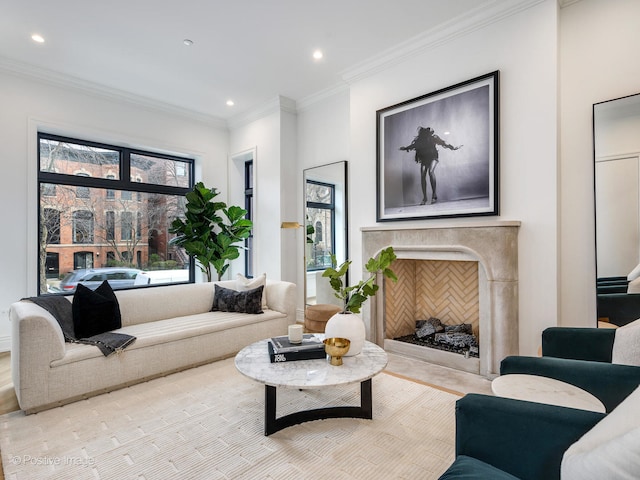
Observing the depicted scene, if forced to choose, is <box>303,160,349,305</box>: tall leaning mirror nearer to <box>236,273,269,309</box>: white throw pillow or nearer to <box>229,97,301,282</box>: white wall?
<box>229,97,301,282</box>: white wall

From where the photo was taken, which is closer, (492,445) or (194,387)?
(492,445)

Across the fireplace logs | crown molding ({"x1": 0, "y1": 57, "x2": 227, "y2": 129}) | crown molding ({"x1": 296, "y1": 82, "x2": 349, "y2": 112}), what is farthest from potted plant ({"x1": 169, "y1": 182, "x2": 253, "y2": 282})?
the fireplace logs

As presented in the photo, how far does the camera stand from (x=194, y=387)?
2730 mm

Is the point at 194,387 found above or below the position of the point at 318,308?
below

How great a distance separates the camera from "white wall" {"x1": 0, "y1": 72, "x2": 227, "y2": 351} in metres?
3.76

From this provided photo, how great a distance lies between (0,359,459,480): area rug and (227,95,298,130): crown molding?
150 inches

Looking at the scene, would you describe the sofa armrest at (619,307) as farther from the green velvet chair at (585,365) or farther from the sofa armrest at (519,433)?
the sofa armrest at (519,433)

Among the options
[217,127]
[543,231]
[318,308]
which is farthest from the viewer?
[217,127]

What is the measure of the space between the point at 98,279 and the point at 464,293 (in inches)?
185

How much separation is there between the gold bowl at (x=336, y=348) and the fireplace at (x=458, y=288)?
1.44 meters

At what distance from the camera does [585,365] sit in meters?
1.67

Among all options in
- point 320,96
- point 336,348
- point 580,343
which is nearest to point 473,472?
point 336,348

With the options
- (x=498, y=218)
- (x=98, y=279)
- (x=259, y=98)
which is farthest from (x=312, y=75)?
(x=98, y=279)

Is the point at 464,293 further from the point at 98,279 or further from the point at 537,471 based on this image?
the point at 98,279
